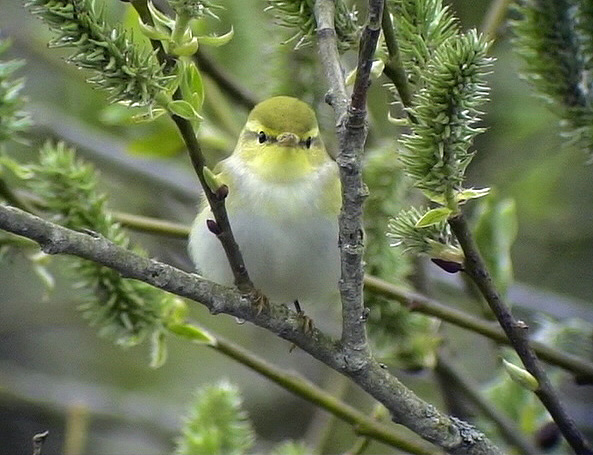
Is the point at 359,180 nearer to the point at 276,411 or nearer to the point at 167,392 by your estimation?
the point at 276,411

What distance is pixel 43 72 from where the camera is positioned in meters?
3.79

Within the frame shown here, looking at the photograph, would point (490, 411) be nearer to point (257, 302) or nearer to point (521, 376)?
point (521, 376)

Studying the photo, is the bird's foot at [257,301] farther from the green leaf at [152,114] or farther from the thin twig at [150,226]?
the thin twig at [150,226]

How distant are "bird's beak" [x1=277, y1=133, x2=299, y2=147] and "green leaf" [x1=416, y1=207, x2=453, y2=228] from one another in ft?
2.25

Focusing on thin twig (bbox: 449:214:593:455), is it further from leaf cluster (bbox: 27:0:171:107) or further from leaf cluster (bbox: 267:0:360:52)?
leaf cluster (bbox: 27:0:171:107)

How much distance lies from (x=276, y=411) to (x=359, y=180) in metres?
2.68

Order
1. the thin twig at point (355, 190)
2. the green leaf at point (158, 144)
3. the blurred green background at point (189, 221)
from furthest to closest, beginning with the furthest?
the blurred green background at point (189, 221), the green leaf at point (158, 144), the thin twig at point (355, 190)

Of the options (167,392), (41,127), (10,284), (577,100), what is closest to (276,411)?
(167,392)

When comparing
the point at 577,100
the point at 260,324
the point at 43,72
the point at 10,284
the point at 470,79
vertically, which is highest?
the point at 470,79

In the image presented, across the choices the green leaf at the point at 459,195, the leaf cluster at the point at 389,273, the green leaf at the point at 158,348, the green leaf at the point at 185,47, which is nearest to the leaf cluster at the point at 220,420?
the green leaf at the point at 158,348

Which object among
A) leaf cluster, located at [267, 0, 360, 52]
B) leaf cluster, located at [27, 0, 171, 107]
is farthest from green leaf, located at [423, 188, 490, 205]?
leaf cluster, located at [27, 0, 171, 107]

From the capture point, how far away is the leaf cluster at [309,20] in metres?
1.31

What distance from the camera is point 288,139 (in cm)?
195

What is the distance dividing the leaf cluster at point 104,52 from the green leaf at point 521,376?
22.8 inches
